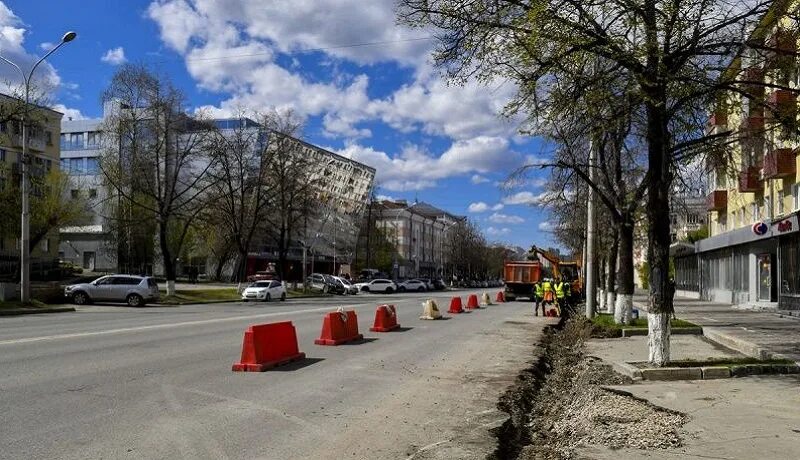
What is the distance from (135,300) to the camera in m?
37.8

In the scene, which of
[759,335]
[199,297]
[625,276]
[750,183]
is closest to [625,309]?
[625,276]

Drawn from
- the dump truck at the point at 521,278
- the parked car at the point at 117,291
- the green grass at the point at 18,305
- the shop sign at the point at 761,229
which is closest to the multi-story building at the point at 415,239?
the dump truck at the point at 521,278

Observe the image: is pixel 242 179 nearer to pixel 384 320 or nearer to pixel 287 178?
pixel 287 178

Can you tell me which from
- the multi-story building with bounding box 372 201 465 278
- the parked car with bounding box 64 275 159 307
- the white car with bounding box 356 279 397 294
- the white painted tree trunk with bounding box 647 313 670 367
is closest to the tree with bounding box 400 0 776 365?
the white painted tree trunk with bounding box 647 313 670 367

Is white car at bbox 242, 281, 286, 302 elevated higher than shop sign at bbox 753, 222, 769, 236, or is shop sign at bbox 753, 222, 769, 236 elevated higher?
shop sign at bbox 753, 222, 769, 236

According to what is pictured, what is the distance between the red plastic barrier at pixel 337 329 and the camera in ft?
54.4

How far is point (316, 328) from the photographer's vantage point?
2144 cm

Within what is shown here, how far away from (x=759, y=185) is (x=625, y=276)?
16.2 m

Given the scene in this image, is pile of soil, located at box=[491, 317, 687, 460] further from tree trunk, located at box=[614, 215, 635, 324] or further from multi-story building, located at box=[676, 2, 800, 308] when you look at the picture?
tree trunk, located at box=[614, 215, 635, 324]

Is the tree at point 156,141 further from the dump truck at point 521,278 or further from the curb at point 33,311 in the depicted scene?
the dump truck at point 521,278

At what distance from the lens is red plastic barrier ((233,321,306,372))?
39.0 ft

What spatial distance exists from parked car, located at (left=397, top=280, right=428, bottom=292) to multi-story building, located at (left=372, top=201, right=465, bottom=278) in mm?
24658

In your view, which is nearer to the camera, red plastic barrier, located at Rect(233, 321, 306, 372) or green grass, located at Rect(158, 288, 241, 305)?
red plastic barrier, located at Rect(233, 321, 306, 372)

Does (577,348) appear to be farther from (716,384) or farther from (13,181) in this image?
(13,181)
